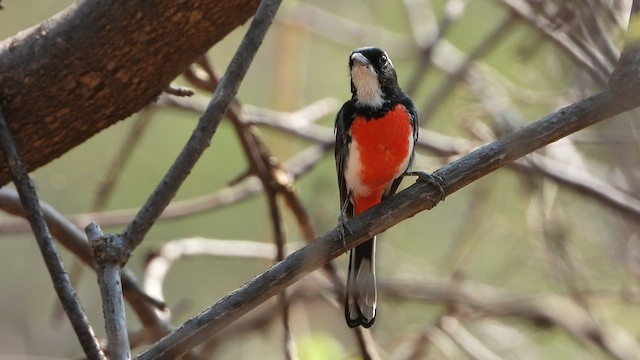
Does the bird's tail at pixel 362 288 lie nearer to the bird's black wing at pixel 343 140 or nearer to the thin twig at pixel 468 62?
the bird's black wing at pixel 343 140

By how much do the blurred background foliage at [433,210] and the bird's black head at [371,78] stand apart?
0.54 metres

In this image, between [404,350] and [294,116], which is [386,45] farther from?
[404,350]

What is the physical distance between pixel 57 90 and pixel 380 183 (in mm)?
1010

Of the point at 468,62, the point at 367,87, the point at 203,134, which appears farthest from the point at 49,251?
the point at 468,62

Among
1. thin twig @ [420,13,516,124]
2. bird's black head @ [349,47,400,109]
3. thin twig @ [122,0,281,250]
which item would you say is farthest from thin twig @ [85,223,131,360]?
thin twig @ [420,13,516,124]

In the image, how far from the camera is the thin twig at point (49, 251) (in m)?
2.25

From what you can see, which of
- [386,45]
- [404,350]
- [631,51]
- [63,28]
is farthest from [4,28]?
[631,51]

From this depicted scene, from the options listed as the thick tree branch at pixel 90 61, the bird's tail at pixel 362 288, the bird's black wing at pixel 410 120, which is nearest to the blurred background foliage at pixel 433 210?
the bird's tail at pixel 362 288

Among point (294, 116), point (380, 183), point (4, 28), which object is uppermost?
point (4, 28)

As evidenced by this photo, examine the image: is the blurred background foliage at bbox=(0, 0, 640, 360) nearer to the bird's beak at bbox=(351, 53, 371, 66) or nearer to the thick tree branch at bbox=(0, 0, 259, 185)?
the bird's beak at bbox=(351, 53, 371, 66)

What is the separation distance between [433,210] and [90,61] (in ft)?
11.9

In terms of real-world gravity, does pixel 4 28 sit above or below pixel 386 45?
above

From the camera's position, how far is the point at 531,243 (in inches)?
187

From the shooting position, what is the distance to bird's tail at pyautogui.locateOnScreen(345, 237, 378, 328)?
2.90 meters
